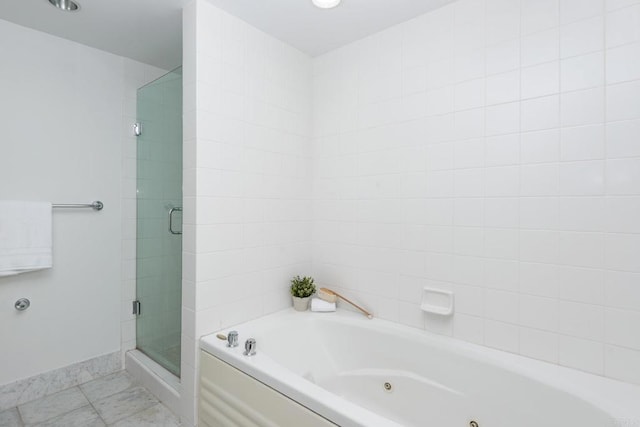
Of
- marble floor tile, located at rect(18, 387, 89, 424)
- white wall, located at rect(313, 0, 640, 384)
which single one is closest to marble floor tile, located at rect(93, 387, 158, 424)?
marble floor tile, located at rect(18, 387, 89, 424)

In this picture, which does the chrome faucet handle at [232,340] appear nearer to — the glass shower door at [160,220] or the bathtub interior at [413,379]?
the bathtub interior at [413,379]

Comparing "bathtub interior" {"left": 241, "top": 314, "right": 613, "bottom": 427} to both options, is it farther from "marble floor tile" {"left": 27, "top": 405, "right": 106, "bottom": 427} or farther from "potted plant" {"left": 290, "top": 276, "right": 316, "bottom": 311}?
"marble floor tile" {"left": 27, "top": 405, "right": 106, "bottom": 427}

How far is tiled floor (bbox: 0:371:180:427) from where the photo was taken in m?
1.69

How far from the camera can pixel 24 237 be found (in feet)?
5.88

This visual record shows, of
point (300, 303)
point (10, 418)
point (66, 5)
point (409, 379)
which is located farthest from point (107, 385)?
point (66, 5)

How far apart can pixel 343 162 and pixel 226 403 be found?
1493 millimetres

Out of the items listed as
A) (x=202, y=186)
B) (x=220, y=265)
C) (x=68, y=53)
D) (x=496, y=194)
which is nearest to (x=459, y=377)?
(x=496, y=194)

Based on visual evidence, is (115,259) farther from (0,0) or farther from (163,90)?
(0,0)

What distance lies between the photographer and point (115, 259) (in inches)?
88.4

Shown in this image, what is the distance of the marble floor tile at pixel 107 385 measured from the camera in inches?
76.3

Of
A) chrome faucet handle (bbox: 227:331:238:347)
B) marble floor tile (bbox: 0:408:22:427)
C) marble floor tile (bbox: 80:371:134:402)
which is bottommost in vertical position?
marble floor tile (bbox: 80:371:134:402)

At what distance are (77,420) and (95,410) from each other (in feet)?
0.31

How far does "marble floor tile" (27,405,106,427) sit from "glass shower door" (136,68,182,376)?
1.35 feet

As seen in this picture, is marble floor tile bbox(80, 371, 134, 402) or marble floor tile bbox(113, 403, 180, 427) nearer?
marble floor tile bbox(113, 403, 180, 427)
